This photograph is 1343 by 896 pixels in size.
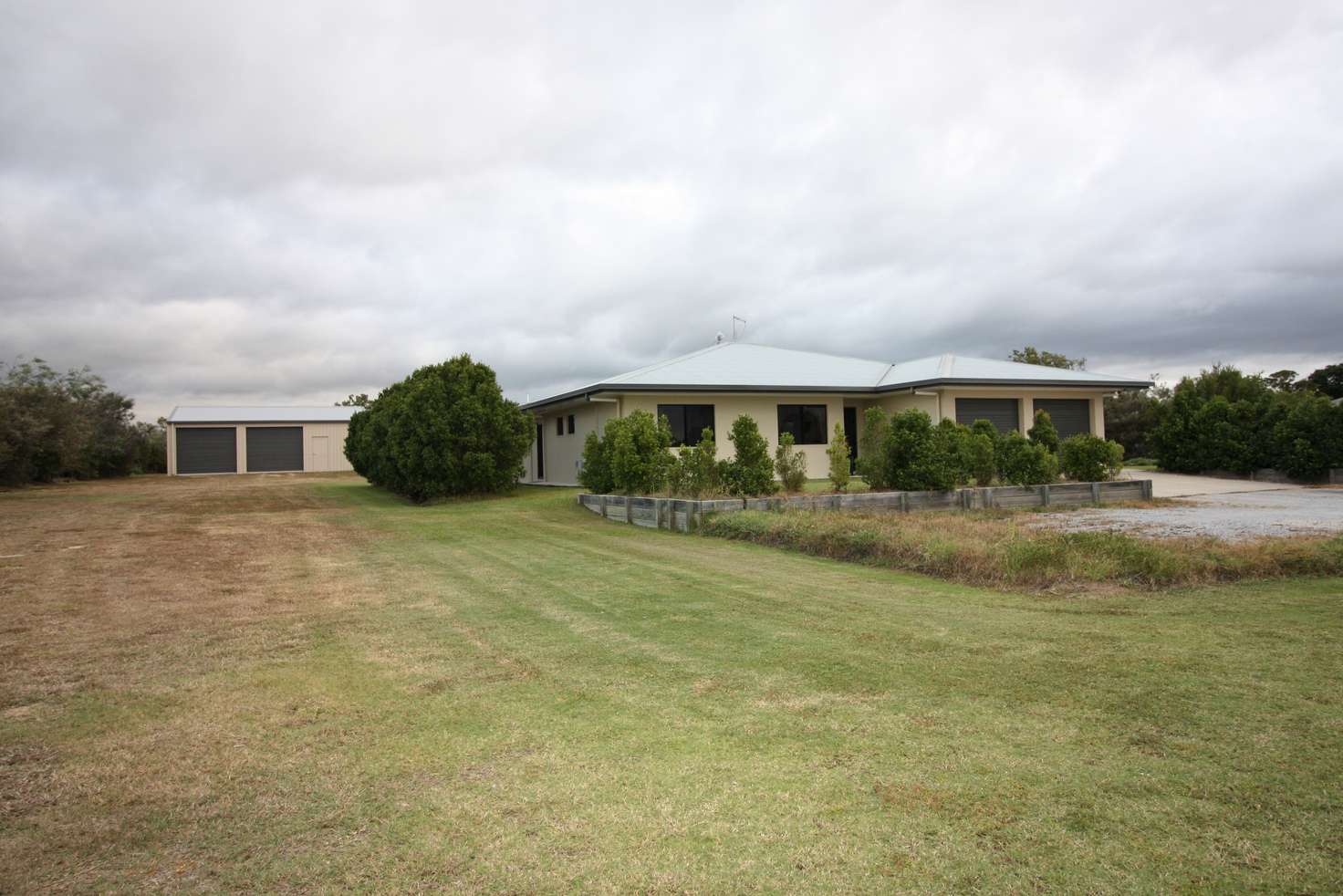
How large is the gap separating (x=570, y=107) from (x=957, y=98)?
6.56m

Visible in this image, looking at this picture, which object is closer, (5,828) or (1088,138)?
(5,828)

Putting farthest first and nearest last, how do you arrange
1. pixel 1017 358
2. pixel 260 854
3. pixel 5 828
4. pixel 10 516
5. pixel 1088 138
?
pixel 1017 358, pixel 10 516, pixel 1088 138, pixel 5 828, pixel 260 854

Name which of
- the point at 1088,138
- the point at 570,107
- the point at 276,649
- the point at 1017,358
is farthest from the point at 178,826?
the point at 1017,358

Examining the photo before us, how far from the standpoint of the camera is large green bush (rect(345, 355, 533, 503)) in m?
18.2

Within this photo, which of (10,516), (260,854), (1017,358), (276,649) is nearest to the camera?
(260,854)

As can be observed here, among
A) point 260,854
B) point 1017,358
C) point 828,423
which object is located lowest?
point 260,854

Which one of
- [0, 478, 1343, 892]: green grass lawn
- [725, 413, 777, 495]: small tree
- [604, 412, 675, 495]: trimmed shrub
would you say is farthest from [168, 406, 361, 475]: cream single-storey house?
[0, 478, 1343, 892]: green grass lawn

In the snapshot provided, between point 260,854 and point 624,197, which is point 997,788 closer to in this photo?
point 260,854

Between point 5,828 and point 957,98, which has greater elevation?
point 957,98

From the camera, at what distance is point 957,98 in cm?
1301

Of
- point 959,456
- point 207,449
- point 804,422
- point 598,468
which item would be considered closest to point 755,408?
point 804,422

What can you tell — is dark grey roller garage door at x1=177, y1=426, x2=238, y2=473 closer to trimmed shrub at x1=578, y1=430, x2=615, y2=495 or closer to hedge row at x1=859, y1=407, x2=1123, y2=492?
trimmed shrub at x1=578, y1=430, x2=615, y2=495

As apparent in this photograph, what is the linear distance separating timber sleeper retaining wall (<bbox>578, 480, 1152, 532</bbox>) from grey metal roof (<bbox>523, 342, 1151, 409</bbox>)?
5.22 metres

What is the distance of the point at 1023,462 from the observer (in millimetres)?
14703
